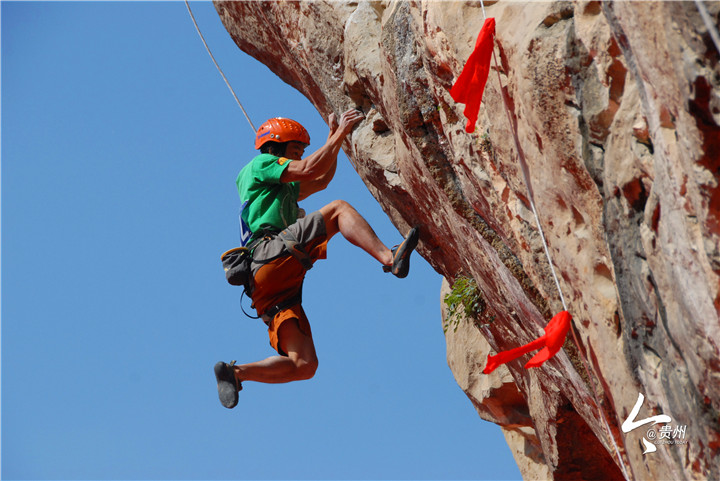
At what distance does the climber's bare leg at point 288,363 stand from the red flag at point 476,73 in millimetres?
2560

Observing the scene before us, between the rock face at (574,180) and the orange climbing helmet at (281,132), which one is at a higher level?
the orange climbing helmet at (281,132)

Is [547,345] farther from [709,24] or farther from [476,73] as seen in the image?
[709,24]

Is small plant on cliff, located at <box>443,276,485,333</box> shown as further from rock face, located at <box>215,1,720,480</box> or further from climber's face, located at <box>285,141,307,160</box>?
climber's face, located at <box>285,141,307,160</box>

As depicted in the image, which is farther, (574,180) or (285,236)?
(285,236)

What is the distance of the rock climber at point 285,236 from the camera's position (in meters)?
6.20

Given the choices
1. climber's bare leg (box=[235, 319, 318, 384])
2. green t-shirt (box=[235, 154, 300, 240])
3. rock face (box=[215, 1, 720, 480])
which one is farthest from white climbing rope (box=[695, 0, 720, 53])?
climber's bare leg (box=[235, 319, 318, 384])

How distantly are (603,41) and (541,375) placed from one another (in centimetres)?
381

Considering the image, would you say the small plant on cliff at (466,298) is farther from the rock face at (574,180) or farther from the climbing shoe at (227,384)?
the climbing shoe at (227,384)

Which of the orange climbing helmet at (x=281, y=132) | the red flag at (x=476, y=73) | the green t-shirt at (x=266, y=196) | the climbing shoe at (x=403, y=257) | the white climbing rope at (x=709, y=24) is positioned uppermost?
the orange climbing helmet at (x=281, y=132)

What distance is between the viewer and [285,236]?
6406mm

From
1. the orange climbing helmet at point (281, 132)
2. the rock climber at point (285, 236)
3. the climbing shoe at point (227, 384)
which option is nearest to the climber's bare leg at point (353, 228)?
the rock climber at point (285, 236)

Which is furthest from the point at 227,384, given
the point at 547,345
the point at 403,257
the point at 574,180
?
the point at 574,180

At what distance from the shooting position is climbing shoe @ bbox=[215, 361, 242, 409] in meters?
6.11

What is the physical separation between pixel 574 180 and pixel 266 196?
312 cm
